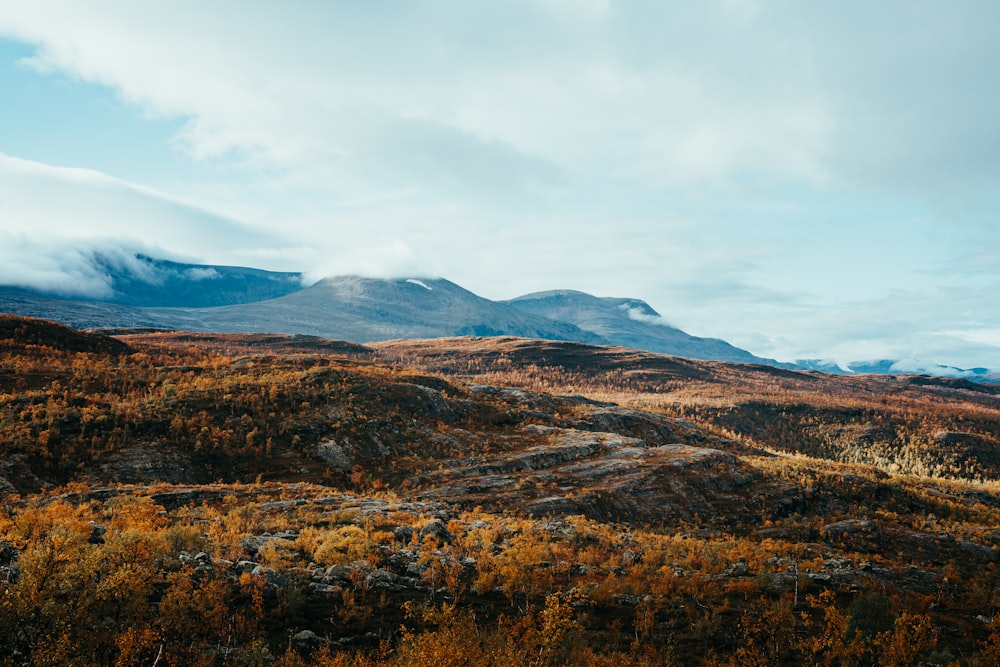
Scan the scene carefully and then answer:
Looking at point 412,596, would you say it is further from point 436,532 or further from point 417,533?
point 436,532

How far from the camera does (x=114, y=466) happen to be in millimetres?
26297

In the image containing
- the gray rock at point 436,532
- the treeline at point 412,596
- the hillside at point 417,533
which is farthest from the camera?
the gray rock at point 436,532

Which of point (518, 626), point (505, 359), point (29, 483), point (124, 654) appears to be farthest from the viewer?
point (505, 359)

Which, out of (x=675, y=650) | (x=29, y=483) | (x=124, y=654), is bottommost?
(x=29, y=483)

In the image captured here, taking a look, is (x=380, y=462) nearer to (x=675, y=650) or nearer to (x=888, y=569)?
(x=675, y=650)

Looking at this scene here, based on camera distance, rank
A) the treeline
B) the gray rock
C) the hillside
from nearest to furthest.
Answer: the treeline
the hillside
the gray rock

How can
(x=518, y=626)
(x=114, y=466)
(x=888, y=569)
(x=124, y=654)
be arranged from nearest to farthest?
(x=124, y=654) → (x=518, y=626) → (x=888, y=569) → (x=114, y=466)

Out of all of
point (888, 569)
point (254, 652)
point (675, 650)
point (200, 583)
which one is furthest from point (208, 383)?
point (888, 569)

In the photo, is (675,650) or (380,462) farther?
(380,462)

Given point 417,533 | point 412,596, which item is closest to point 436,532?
point 417,533

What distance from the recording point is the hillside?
1210cm

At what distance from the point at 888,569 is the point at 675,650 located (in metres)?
14.1

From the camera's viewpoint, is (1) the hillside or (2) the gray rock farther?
(2) the gray rock

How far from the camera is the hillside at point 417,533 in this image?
12102 mm
